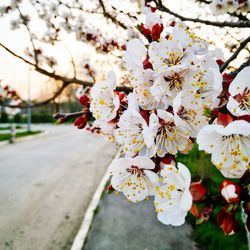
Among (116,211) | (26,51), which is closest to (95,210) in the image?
(116,211)

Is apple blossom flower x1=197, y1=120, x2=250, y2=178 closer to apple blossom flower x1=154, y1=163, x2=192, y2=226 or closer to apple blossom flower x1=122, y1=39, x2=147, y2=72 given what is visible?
apple blossom flower x1=154, y1=163, x2=192, y2=226

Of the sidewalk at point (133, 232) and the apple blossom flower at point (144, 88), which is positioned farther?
the sidewalk at point (133, 232)

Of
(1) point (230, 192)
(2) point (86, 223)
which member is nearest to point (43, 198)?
(2) point (86, 223)

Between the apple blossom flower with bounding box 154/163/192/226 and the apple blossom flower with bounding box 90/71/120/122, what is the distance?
0.30 m

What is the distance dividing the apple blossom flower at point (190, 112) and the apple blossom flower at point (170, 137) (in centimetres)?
3

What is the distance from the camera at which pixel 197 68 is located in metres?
1.00

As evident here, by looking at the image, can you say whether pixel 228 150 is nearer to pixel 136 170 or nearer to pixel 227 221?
pixel 227 221

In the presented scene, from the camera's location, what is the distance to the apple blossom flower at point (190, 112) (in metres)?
0.96

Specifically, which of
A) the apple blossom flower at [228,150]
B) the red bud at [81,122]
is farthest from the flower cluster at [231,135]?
the red bud at [81,122]

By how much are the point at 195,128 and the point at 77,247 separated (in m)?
3.40

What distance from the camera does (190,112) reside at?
100 centimetres

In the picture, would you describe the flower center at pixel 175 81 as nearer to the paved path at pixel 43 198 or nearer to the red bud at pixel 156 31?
the red bud at pixel 156 31

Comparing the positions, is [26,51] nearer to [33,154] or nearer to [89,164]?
[89,164]

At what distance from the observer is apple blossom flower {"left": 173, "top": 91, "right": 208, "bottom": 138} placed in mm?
958
